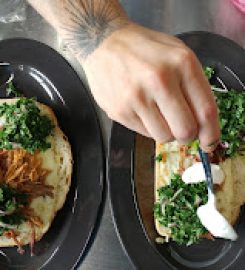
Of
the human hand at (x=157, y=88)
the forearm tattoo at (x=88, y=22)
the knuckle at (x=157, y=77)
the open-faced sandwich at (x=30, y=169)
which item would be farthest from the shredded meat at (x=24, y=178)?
the knuckle at (x=157, y=77)

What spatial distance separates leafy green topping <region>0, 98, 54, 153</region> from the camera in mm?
1818

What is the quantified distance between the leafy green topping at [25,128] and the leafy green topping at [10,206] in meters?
0.16

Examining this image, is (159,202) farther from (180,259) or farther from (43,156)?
(43,156)

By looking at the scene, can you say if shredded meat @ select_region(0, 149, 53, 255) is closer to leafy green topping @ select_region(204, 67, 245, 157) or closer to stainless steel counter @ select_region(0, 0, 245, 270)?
stainless steel counter @ select_region(0, 0, 245, 270)

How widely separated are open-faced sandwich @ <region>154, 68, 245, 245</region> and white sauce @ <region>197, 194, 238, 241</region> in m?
0.02

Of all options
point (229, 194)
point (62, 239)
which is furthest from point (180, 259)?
point (62, 239)

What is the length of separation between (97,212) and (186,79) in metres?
0.83

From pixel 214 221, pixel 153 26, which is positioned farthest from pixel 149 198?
pixel 153 26

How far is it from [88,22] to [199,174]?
631 millimetres

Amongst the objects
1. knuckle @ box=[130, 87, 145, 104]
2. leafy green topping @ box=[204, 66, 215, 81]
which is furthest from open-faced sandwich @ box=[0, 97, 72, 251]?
knuckle @ box=[130, 87, 145, 104]

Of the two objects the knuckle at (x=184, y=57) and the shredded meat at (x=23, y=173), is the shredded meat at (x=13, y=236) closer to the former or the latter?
the shredded meat at (x=23, y=173)

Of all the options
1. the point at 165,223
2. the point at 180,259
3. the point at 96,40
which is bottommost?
the point at 180,259

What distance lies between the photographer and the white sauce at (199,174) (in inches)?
65.0

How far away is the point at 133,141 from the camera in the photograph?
180 cm
